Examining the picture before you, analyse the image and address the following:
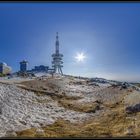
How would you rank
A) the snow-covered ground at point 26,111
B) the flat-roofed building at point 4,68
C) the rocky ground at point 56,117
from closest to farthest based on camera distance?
the rocky ground at point 56,117 < the snow-covered ground at point 26,111 < the flat-roofed building at point 4,68

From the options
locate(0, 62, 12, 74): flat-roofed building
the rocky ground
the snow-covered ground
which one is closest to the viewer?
the rocky ground

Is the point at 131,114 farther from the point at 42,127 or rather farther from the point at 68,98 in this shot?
the point at 68,98

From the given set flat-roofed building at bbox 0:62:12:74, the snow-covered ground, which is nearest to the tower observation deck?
flat-roofed building at bbox 0:62:12:74

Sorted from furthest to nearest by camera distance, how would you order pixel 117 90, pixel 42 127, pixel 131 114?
pixel 117 90 → pixel 131 114 → pixel 42 127

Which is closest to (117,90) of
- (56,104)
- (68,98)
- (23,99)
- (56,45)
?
(68,98)

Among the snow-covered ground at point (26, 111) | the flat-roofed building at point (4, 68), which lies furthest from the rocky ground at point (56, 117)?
the flat-roofed building at point (4, 68)

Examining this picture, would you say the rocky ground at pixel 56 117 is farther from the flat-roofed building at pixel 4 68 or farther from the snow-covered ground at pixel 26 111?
the flat-roofed building at pixel 4 68

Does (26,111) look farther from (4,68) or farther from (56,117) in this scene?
(4,68)

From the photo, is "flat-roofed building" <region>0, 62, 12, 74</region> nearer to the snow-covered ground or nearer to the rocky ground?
the rocky ground

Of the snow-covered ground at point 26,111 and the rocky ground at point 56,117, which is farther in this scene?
the snow-covered ground at point 26,111

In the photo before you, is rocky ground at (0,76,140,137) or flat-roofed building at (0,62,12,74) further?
flat-roofed building at (0,62,12,74)

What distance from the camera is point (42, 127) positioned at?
2505 cm

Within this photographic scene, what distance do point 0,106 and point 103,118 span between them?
32.2 ft

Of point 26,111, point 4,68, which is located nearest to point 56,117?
point 26,111
